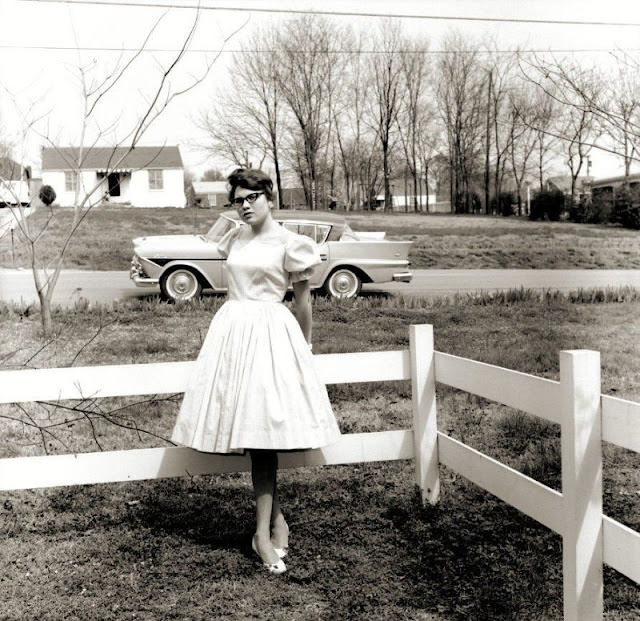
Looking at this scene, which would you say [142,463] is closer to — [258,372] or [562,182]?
[258,372]

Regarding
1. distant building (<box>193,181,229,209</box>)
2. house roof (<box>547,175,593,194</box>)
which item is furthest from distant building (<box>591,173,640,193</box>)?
distant building (<box>193,181,229,209</box>)

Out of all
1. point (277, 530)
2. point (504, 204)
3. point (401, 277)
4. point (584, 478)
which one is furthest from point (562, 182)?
point (584, 478)

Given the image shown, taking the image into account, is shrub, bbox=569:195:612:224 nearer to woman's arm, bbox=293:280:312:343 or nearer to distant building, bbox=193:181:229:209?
woman's arm, bbox=293:280:312:343

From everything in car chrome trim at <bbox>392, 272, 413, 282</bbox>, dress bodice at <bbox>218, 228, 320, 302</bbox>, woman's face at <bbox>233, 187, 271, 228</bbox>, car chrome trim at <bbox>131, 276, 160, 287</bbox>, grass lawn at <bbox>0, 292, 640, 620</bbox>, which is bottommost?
grass lawn at <bbox>0, 292, 640, 620</bbox>

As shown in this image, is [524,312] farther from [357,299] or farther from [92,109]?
[92,109]

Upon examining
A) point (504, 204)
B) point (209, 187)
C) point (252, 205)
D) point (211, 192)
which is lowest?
point (252, 205)

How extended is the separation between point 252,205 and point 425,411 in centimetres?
145

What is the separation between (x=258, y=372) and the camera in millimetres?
3537

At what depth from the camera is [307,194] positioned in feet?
99.2

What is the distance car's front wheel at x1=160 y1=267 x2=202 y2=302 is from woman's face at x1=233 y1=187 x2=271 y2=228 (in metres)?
8.50

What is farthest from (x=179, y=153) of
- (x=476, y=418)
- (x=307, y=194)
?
(x=476, y=418)

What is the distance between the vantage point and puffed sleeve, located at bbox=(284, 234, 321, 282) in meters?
3.73

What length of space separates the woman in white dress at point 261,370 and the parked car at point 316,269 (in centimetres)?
790

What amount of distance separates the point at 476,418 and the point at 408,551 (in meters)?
2.42
